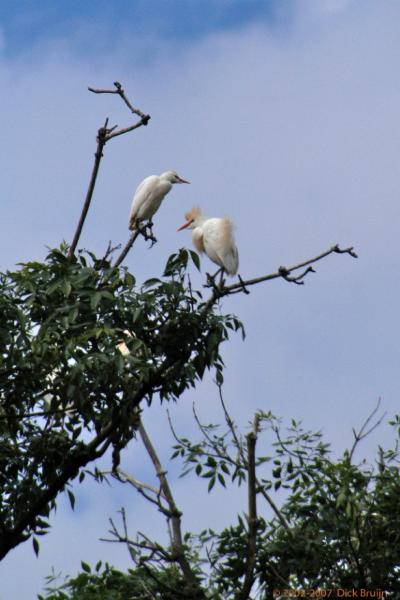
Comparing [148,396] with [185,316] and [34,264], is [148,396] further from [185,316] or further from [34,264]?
[34,264]

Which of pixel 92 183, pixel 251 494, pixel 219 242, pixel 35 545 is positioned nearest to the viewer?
pixel 251 494

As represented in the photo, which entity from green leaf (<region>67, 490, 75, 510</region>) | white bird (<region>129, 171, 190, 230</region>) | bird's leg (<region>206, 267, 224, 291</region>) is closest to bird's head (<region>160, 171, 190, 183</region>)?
white bird (<region>129, 171, 190, 230</region>)

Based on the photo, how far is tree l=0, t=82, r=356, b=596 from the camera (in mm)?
5480

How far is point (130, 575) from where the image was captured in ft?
18.6

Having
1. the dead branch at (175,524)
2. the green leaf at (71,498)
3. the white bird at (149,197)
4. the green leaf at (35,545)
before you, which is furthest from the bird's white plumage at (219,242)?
the green leaf at (35,545)

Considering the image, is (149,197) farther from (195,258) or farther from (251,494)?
(251,494)

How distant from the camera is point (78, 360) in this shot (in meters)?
5.33

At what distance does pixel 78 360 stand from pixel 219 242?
9.00 feet

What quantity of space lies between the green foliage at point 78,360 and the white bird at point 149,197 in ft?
9.26

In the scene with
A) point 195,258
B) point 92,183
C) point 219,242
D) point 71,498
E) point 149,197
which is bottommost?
point 71,498

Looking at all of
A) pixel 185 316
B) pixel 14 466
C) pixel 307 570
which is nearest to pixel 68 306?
pixel 185 316

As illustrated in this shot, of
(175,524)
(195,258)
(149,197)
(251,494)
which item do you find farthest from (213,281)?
(149,197)

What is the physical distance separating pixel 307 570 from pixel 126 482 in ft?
4.86

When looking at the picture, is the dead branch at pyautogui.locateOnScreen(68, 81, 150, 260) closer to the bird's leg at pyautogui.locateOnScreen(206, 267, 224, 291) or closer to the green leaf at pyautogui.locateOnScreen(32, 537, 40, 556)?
the bird's leg at pyautogui.locateOnScreen(206, 267, 224, 291)
